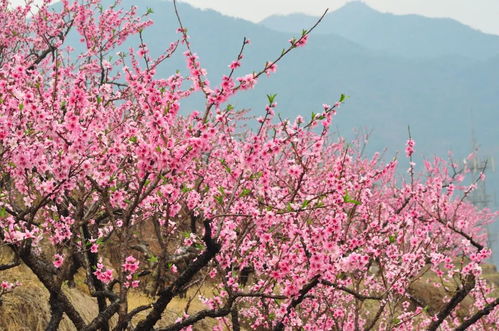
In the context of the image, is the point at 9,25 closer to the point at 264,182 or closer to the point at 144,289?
the point at 144,289

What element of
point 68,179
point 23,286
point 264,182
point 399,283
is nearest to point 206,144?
point 264,182

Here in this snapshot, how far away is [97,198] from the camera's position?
6.13 metres

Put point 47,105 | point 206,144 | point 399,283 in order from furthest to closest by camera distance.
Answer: point 399,283 → point 47,105 → point 206,144

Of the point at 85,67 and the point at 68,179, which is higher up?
the point at 85,67

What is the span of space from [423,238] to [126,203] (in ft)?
14.0

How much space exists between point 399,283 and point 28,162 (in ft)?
18.4

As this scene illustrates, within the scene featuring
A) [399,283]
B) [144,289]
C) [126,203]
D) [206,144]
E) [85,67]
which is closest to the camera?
[206,144]

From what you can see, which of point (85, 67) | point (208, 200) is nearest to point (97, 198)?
point (208, 200)

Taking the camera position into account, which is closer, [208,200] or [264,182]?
[264,182]

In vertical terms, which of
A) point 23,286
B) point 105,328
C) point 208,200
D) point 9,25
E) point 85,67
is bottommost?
point 105,328

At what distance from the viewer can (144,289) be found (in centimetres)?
1398

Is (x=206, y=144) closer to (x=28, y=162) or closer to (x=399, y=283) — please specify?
(x=28, y=162)

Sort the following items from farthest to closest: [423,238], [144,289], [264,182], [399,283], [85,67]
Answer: [144,289], [85,67], [399,283], [423,238], [264,182]

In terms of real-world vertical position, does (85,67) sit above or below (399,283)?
above
